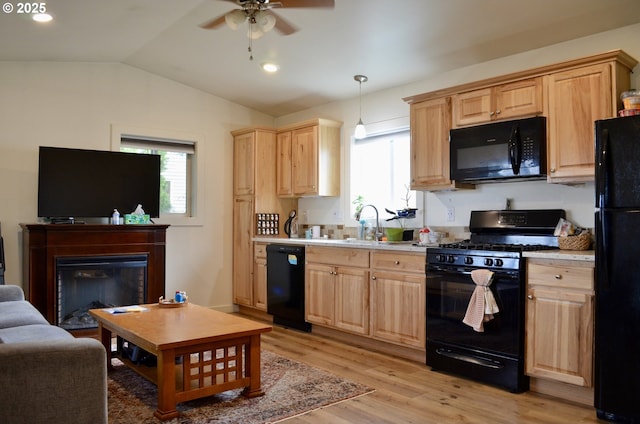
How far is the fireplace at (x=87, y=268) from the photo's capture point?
4.44 meters

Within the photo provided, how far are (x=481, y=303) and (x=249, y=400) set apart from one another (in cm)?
163

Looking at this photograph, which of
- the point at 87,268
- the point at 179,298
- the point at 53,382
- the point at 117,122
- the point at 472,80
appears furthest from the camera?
the point at 117,122

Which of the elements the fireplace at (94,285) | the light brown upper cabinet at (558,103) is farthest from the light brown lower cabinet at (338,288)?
the fireplace at (94,285)

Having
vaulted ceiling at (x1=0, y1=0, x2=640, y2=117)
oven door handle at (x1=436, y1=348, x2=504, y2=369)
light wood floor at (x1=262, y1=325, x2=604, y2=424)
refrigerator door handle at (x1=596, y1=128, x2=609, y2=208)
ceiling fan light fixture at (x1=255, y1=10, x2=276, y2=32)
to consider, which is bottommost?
light wood floor at (x1=262, y1=325, x2=604, y2=424)

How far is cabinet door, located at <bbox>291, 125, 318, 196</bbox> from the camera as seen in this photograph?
5320 millimetres

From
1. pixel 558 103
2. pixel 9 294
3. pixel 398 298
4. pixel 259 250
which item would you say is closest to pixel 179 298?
pixel 9 294

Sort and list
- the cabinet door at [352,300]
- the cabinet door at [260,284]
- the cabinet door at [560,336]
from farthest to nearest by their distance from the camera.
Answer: the cabinet door at [260,284] < the cabinet door at [352,300] < the cabinet door at [560,336]

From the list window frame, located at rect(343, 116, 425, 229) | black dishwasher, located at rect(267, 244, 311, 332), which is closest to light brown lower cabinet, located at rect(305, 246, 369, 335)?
black dishwasher, located at rect(267, 244, 311, 332)

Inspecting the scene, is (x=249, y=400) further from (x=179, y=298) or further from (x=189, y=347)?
(x=179, y=298)

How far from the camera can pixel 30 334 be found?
2.77 m

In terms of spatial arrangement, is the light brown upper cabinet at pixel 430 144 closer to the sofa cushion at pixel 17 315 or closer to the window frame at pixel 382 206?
the window frame at pixel 382 206

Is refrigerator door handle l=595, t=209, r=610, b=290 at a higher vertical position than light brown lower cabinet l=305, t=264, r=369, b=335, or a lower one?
higher

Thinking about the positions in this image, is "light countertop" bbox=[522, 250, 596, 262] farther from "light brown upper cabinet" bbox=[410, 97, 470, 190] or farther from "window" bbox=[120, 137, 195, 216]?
"window" bbox=[120, 137, 195, 216]

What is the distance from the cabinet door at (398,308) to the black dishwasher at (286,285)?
0.96 meters
